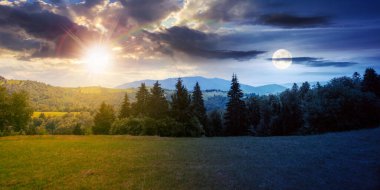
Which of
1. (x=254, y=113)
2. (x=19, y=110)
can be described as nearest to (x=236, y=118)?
(x=254, y=113)

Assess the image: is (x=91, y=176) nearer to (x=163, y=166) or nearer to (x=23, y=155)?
(x=163, y=166)

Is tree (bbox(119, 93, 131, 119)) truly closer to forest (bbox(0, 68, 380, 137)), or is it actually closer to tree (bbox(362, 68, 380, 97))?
forest (bbox(0, 68, 380, 137))

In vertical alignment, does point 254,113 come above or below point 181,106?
below

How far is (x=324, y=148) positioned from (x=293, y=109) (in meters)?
48.3

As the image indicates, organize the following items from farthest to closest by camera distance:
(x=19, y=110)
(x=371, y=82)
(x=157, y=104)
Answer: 1. (x=157, y=104)
2. (x=19, y=110)
3. (x=371, y=82)

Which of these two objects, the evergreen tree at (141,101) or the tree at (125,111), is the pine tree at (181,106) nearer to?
the evergreen tree at (141,101)

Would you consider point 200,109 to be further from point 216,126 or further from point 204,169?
point 204,169

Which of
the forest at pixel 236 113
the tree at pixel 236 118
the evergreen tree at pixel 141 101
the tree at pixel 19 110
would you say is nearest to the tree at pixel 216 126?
the forest at pixel 236 113

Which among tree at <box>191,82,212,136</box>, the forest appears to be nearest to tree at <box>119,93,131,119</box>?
the forest

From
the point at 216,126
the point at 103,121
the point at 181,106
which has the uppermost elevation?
the point at 181,106

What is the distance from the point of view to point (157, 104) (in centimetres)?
6556

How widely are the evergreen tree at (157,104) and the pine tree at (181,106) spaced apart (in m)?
4.99

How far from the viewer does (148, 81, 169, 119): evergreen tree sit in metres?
63.7

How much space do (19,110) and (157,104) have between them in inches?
1193
